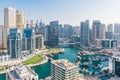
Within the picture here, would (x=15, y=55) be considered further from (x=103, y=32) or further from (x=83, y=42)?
(x=103, y=32)

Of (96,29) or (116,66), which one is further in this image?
(96,29)

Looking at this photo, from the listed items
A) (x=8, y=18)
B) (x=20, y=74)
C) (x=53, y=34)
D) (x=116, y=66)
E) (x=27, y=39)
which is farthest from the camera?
(x=53, y=34)

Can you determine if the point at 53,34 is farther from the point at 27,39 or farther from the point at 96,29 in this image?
the point at 27,39

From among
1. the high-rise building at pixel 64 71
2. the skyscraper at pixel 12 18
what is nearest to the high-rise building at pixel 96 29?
the skyscraper at pixel 12 18

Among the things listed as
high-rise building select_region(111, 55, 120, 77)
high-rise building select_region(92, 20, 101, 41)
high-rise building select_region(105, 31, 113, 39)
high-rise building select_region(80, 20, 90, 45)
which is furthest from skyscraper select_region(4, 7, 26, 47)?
high-rise building select_region(105, 31, 113, 39)

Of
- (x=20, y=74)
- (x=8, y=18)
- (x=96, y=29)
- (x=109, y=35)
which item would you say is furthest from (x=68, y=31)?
(x=20, y=74)

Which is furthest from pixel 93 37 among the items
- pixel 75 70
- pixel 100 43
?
pixel 75 70

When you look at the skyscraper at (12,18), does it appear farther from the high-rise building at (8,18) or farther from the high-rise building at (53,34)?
the high-rise building at (53,34)

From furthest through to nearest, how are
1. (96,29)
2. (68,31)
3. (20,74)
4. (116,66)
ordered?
(68,31), (96,29), (116,66), (20,74)
